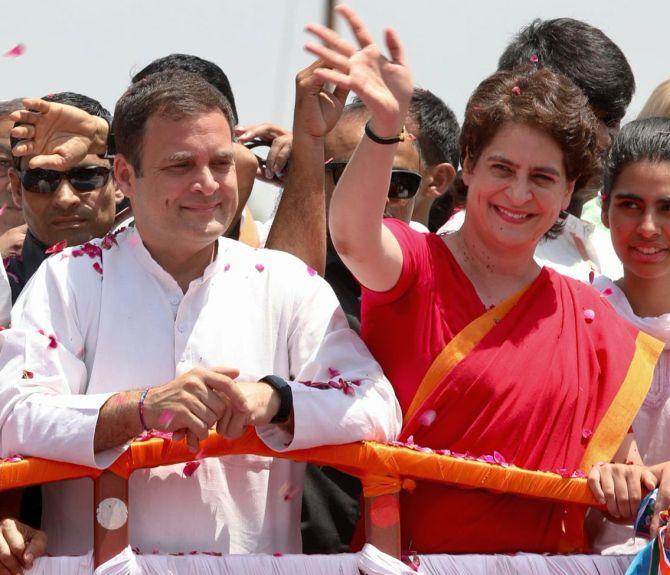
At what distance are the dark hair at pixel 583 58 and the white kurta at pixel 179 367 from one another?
181cm

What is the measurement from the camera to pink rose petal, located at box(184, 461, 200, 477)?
435 centimetres

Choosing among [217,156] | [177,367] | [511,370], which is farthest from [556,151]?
[177,367]

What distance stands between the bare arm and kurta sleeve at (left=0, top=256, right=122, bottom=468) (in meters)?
0.94

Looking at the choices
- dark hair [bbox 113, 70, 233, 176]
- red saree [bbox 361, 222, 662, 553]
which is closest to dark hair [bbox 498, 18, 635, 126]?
red saree [bbox 361, 222, 662, 553]

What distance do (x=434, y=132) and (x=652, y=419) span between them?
1.87m

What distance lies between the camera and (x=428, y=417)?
4398 mm

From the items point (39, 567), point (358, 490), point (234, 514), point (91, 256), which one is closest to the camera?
point (39, 567)

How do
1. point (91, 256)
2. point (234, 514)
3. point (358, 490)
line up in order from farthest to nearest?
point (358, 490)
point (91, 256)
point (234, 514)

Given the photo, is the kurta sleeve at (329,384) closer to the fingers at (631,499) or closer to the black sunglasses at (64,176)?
the fingers at (631,499)

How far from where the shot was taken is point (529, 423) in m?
4.43

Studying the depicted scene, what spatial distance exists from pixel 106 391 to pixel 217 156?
0.83 meters

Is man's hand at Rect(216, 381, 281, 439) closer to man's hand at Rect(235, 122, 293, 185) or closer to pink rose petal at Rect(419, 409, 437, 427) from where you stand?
pink rose petal at Rect(419, 409, 437, 427)

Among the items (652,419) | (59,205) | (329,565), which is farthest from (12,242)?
(652,419)

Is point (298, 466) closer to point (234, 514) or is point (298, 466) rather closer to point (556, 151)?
point (234, 514)
